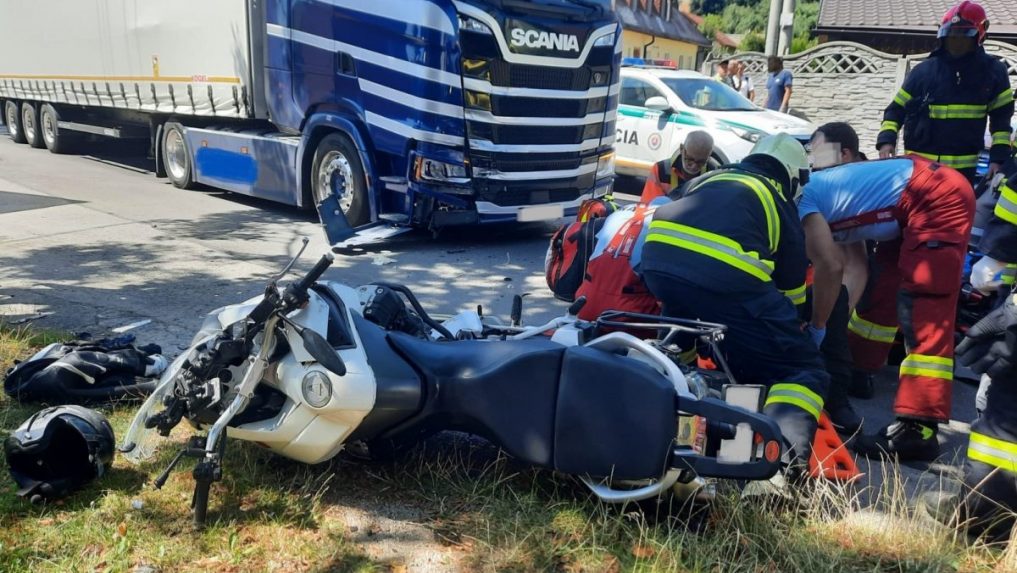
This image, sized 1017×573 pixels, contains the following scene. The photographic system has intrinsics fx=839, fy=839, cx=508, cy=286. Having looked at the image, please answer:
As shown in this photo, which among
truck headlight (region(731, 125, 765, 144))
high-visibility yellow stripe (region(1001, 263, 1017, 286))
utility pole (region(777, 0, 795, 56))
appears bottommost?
high-visibility yellow stripe (region(1001, 263, 1017, 286))

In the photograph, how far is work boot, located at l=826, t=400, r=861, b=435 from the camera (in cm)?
402

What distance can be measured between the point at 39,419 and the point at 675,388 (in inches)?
88.3

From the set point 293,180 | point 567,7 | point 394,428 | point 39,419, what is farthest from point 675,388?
point 293,180

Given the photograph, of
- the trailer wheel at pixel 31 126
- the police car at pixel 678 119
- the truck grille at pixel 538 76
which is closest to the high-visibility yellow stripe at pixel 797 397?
the truck grille at pixel 538 76

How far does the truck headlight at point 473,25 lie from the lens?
6.89 meters

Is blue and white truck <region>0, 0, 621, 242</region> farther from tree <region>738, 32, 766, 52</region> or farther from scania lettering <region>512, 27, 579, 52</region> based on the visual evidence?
tree <region>738, 32, 766, 52</region>

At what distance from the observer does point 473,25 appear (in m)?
6.94

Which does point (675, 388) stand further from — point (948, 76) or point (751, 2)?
point (751, 2)

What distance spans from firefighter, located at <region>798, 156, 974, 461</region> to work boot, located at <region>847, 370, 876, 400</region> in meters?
0.68

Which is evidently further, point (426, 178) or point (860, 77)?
point (860, 77)

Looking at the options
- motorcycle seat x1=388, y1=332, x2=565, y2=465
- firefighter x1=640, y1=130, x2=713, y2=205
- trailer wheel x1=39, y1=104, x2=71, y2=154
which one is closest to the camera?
motorcycle seat x1=388, y1=332, x2=565, y2=465

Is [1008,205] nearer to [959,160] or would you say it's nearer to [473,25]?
[959,160]

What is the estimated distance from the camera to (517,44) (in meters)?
7.23

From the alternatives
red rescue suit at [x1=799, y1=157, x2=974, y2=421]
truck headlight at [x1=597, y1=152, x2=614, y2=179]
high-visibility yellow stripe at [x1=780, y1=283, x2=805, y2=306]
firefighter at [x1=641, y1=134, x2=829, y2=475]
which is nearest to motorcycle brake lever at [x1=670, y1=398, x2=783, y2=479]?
firefighter at [x1=641, y1=134, x2=829, y2=475]
